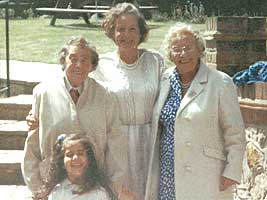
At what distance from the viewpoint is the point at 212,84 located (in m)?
3.76

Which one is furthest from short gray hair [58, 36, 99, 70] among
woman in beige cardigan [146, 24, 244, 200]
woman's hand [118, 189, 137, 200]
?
woman's hand [118, 189, 137, 200]

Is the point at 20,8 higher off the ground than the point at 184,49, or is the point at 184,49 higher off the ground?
the point at 20,8

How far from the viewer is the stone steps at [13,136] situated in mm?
6324

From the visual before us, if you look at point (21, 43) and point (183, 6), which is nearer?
point (21, 43)

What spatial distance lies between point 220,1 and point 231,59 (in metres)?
10.2

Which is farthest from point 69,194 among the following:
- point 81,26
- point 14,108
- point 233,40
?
point 81,26

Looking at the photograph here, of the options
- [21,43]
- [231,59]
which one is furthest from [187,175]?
[21,43]

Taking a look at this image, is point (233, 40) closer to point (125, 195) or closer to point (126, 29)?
point (126, 29)

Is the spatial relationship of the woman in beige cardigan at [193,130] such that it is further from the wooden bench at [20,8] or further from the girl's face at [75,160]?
the wooden bench at [20,8]

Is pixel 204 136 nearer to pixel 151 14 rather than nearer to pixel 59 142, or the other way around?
pixel 59 142

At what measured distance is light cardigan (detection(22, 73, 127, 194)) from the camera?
3564 mm

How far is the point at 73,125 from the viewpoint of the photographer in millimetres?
3561

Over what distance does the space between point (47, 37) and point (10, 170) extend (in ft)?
21.7

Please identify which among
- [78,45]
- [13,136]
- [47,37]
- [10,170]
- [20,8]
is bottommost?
[10,170]
